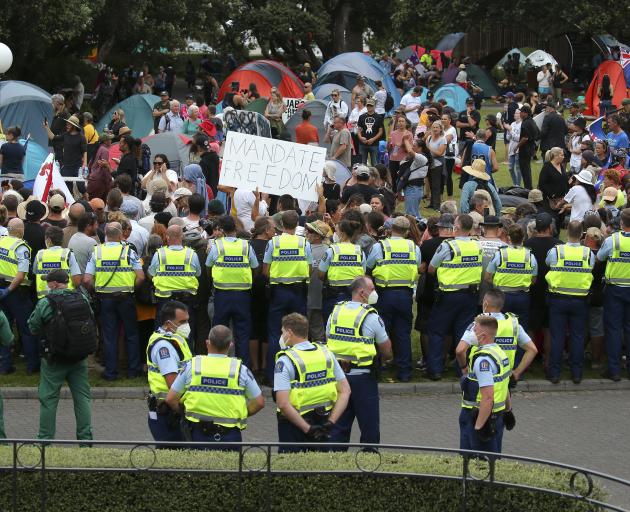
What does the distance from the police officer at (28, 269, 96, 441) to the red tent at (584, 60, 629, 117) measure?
2462cm

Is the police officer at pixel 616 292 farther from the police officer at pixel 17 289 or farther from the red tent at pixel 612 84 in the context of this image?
the red tent at pixel 612 84

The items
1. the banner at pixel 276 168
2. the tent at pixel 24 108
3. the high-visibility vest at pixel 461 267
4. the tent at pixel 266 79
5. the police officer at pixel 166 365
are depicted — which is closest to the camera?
the police officer at pixel 166 365

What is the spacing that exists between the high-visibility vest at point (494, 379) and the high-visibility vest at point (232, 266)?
3.60 meters

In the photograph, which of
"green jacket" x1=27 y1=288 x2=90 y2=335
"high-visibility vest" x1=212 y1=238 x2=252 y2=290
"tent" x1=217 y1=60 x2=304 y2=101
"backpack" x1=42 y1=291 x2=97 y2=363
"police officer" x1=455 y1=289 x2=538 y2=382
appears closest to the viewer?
"police officer" x1=455 y1=289 x2=538 y2=382

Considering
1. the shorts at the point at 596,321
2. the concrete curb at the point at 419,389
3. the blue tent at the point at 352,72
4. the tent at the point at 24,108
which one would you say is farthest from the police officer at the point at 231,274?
the blue tent at the point at 352,72

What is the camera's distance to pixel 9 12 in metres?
30.3

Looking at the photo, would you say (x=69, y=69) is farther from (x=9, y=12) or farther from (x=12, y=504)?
(x=12, y=504)

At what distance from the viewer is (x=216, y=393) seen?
880 centimetres

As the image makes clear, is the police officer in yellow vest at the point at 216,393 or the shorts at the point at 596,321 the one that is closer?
the police officer in yellow vest at the point at 216,393

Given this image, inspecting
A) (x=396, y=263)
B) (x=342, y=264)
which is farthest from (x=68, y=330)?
(x=396, y=263)

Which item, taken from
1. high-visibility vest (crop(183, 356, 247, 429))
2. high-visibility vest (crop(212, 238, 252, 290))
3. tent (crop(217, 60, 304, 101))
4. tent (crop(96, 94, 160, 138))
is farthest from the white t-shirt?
tent (crop(217, 60, 304, 101))

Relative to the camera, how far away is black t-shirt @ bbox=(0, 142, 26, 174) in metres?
18.3

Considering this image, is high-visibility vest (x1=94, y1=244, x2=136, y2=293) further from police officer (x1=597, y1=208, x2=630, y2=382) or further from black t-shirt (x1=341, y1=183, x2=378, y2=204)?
police officer (x1=597, y1=208, x2=630, y2=382)

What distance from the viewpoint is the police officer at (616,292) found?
12.8 m
